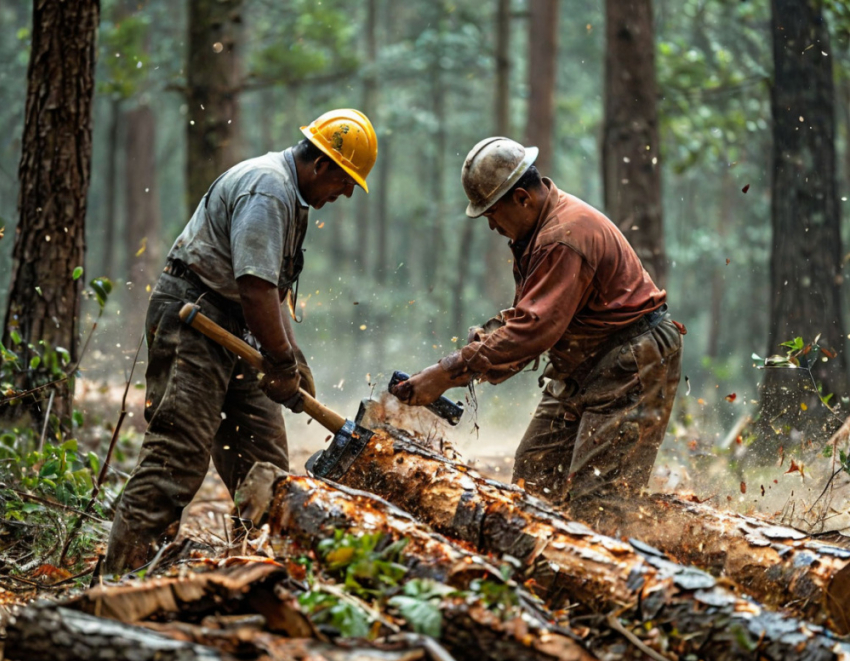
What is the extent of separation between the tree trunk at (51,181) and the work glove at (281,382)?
2376 mm

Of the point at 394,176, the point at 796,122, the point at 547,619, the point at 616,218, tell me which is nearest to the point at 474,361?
the point at 547,619

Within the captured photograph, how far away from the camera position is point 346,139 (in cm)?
444

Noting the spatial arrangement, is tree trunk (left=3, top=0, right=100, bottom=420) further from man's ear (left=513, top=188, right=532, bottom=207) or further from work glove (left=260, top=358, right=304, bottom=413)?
man's ear (left=513, top=188, right=532, bottom=207)

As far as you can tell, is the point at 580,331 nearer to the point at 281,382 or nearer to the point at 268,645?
the point at 281,382

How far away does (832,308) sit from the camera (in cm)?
797

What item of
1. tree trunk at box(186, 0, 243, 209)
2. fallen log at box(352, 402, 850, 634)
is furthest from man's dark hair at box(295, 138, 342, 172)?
tree trunk at box(186, 0, 243, 209)

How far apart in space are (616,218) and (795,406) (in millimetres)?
2656

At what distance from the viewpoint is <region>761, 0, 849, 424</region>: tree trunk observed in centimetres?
802

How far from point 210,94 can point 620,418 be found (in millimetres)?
5893

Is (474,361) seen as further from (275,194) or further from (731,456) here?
(731,456)

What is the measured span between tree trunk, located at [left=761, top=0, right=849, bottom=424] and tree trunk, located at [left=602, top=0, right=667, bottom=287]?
1182mm

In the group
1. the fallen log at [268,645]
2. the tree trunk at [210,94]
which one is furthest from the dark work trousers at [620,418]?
the tree trunk at [210,94]

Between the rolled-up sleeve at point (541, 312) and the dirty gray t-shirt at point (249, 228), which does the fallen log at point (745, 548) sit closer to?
the rolled-up sleeve at point (541, 312)

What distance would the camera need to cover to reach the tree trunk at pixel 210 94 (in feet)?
27.5
